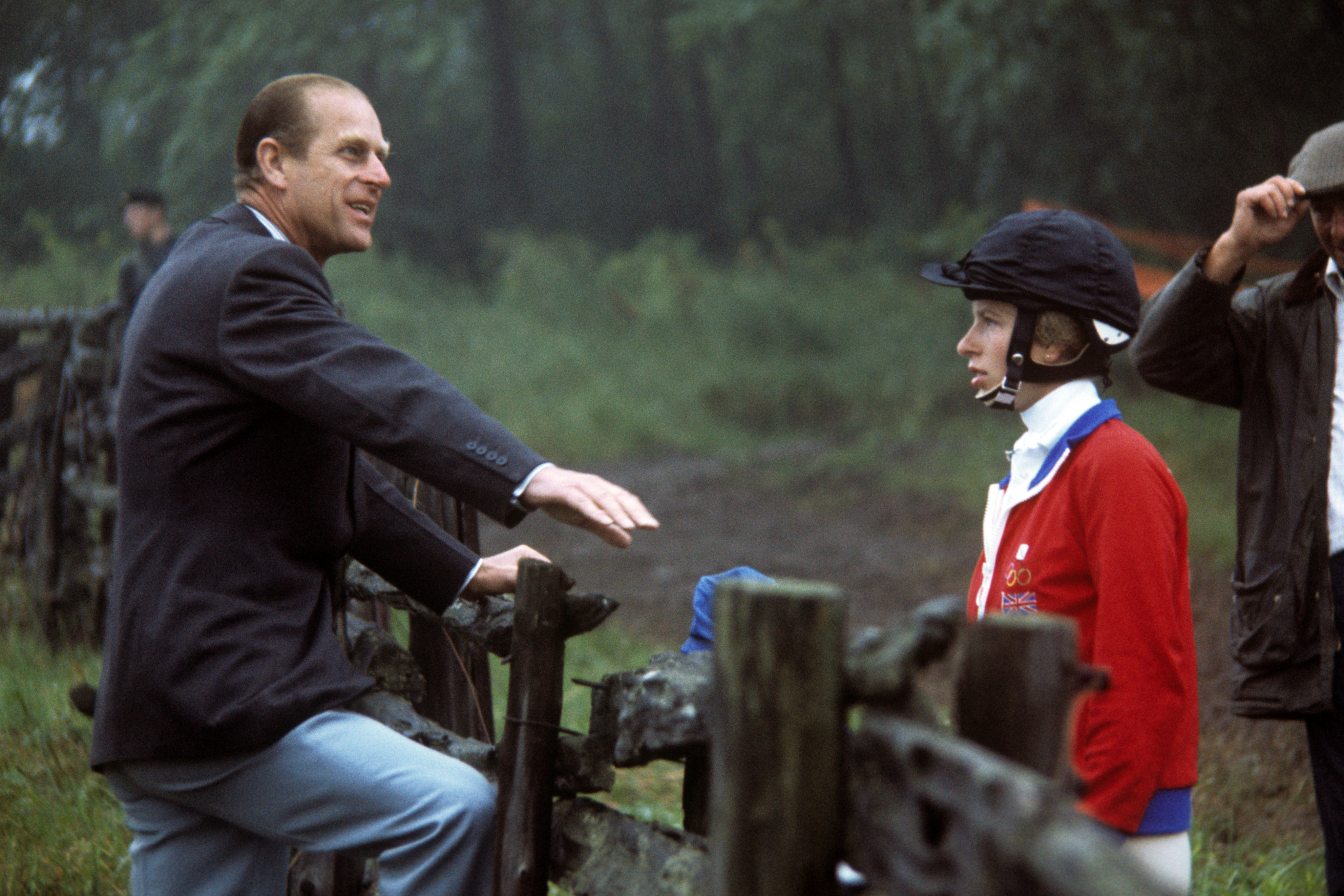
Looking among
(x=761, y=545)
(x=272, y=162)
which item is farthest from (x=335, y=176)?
(x=761, y=545)

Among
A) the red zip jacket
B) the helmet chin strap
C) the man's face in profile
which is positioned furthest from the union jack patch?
the man's face in profile

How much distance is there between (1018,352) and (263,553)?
148 centimetres

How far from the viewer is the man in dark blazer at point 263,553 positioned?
6.46 ft

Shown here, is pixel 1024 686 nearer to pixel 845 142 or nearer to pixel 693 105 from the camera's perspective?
pixel 845 142

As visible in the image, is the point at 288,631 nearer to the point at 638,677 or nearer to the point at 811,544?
the point at 638,677

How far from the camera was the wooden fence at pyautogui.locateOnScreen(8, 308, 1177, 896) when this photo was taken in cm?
124

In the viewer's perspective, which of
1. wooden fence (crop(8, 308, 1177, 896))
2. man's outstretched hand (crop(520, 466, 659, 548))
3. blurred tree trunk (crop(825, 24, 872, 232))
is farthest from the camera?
blurred tree trunk (crop(825, 24, 872, 232))

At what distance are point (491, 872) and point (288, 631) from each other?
1.91 ft

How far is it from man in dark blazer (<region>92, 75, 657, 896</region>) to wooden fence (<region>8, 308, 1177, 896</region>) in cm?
22

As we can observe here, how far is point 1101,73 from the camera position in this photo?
38.1 ft

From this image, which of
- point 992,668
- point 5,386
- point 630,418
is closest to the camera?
point 992,668

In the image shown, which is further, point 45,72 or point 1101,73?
point 1101,73

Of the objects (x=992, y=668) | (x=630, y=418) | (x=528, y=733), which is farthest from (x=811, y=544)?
(x=992, y=668)

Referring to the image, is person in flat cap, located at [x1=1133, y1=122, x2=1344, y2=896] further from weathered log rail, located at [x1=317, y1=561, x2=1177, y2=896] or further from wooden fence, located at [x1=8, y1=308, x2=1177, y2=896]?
weathered log rail, located at [x1=317, y1=561, x2=1177, y2=896]
